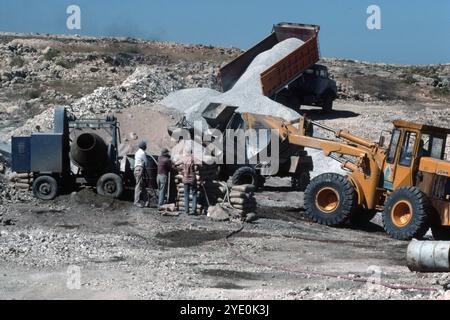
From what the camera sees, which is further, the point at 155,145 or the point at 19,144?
the point at 155,145

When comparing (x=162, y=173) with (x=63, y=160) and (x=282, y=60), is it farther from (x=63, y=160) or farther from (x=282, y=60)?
(x=282, y=60)

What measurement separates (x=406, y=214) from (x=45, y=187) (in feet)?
24.5

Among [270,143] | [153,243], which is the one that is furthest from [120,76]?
[153,243]

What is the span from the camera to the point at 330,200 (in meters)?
16.9

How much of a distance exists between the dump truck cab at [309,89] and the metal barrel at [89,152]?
579 inches

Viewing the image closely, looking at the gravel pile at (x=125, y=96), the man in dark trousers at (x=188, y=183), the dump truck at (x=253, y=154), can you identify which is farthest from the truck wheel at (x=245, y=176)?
the gravel pile at (x=125, y=96)

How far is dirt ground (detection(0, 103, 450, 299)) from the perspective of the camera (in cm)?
1009

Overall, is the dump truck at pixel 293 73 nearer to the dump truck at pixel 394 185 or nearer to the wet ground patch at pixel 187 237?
the dump truck at pixel 394 185

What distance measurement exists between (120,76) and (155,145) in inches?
968

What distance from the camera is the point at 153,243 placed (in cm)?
1378

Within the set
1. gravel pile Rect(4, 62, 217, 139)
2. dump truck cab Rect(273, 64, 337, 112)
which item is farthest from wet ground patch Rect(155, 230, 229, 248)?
dump truck cab Rect(273, 64, 337, 112)

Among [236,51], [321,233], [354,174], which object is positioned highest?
[236,51]

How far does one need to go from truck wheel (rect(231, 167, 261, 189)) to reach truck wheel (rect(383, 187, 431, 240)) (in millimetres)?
5061
